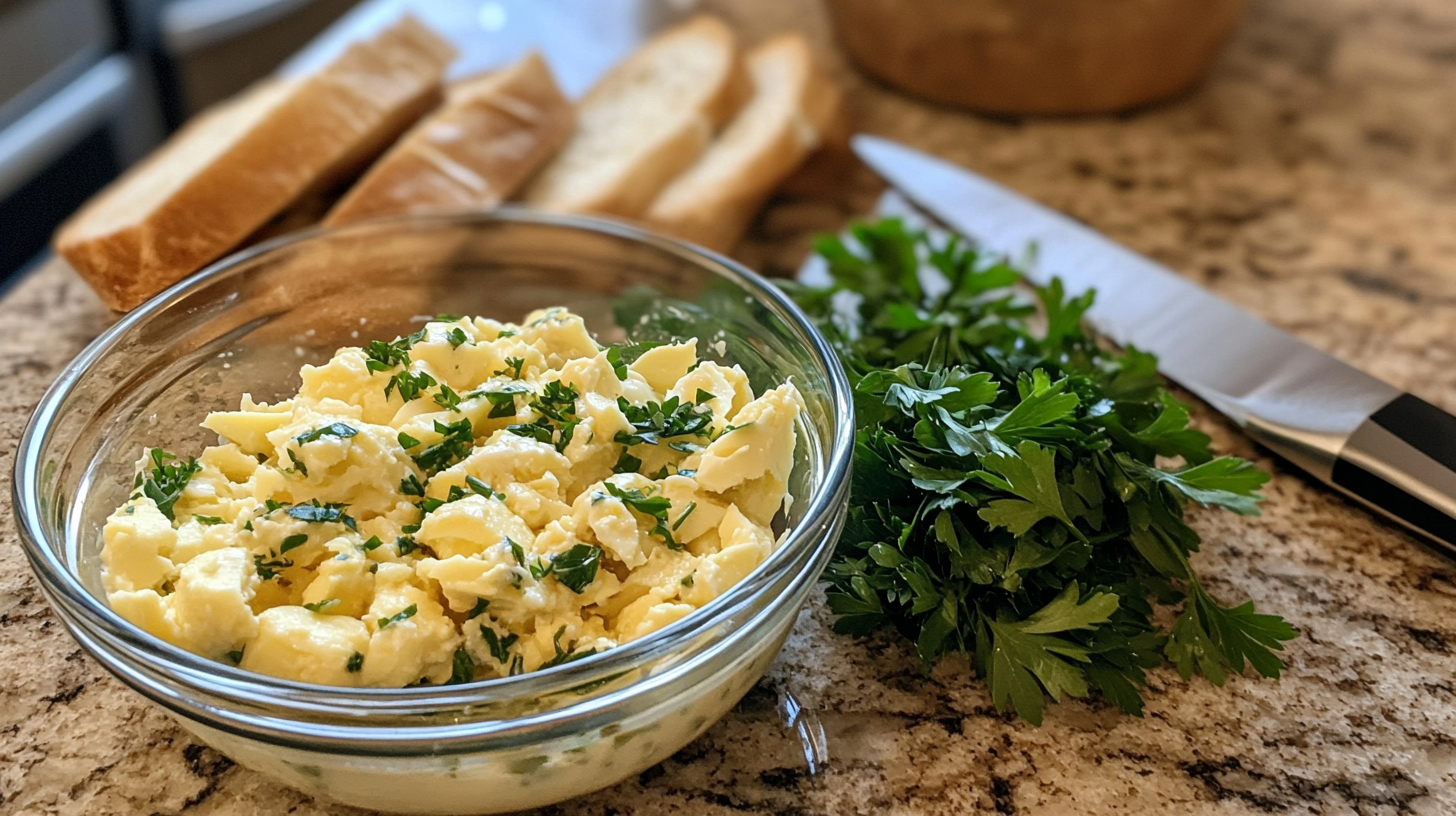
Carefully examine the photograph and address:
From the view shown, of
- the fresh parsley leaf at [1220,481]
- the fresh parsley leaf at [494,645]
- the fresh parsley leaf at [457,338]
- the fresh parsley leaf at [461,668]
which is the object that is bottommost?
the fresh parsley leaf at [1220,481]

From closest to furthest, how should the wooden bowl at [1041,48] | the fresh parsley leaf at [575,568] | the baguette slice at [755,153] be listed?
the fresh parsley leaf at [575,568] → the baguette slice at [755,153] → the wooden bowl at [1041,48]

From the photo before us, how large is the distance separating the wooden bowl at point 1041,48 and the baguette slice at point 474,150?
0.75 m

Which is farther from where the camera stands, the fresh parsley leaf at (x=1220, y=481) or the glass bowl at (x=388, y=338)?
the fresh parsley leaf at (x=1220, y=481)

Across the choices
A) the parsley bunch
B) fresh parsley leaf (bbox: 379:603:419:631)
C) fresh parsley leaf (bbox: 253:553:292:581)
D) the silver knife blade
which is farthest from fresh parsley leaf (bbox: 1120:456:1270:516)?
fresh parsley leaf (bbox: 253:553:292:581)

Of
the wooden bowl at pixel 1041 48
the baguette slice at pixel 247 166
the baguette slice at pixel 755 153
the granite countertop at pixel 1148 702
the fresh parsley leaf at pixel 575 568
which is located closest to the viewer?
the fresh parsley leaf at pixel 575 568

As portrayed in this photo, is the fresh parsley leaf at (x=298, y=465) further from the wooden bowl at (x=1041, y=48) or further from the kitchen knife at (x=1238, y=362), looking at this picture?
the wooden bowl at (x=1041, y=48)

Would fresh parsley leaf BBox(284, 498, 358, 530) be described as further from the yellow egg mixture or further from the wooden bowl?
the wooden bowl

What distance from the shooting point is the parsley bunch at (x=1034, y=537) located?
1.19 metres

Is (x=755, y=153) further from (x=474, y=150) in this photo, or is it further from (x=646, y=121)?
(x=474, y=150)

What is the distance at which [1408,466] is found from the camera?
1392 millimetres

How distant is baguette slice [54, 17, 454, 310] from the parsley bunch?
1066 millimetres

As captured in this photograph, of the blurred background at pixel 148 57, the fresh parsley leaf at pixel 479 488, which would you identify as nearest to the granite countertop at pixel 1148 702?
the fresh parsley leaf at pixel 479 488

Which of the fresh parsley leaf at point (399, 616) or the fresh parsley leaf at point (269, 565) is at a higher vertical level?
the fresh parsley leaf at point (269, 565)

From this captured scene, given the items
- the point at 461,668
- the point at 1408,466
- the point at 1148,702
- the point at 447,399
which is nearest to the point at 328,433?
the point at 447,399
